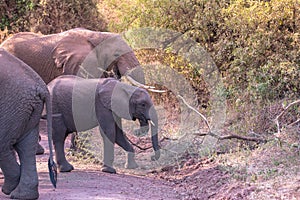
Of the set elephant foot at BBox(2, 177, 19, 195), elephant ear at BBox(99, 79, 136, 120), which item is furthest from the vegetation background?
elephant foot at BBox(2, 177, 19, 195)

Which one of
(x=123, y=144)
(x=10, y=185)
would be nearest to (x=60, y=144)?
(x=123, y=144)

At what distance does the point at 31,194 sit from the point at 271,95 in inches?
206

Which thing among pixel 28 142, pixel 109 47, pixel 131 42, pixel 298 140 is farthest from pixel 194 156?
pixel 131 42

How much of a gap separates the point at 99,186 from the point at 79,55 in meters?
4.14

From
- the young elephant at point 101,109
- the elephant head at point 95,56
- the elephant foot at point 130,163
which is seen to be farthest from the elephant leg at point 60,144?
the elephant head at point 95,56

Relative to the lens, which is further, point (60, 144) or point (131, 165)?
point (131, 165)

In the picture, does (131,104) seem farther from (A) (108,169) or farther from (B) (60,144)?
(B) (60,144)

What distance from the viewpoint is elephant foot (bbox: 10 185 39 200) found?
7090mm

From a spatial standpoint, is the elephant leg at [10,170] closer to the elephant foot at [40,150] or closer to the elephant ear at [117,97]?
the elephant ear at [117,97]

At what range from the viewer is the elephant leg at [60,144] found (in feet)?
30.6

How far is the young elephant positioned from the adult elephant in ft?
4.81

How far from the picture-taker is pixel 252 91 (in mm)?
11273

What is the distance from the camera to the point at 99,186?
27.1ft

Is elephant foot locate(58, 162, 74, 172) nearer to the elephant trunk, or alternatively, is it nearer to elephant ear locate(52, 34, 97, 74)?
the elephant trunk
